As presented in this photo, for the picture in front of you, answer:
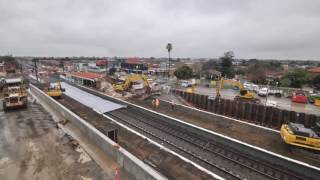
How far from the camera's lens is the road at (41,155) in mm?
9609

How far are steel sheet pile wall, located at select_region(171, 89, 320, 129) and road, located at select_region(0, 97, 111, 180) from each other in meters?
16.7

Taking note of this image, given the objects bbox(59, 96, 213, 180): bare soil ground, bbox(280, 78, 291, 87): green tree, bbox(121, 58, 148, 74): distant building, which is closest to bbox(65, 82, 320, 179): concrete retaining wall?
bbox(59, 96, 213, 180): bare soil ground

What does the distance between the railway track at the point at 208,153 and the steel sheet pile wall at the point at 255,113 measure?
8687 millimetres

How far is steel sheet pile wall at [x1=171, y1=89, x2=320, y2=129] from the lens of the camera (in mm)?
16969

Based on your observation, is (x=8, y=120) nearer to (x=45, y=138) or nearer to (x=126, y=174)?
(x=45, y=138)

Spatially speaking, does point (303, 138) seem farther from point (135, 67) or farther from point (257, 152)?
point (135, 67)

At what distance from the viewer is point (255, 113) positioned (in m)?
20.0

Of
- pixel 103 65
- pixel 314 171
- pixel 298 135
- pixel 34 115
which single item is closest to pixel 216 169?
pixel 314 171

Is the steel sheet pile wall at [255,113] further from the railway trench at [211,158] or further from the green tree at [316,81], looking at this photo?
the green tree at [316,81]

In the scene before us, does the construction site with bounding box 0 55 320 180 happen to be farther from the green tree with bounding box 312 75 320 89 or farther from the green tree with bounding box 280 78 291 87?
the green tree with bounding box 312 75 320 89

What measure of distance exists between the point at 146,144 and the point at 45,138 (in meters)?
7.98

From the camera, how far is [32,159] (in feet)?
36.5

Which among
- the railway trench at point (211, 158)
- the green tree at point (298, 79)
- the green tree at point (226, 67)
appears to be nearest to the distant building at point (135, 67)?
the green tree at point (226, 67)

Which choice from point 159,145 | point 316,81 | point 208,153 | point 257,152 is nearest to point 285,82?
point 316,81
